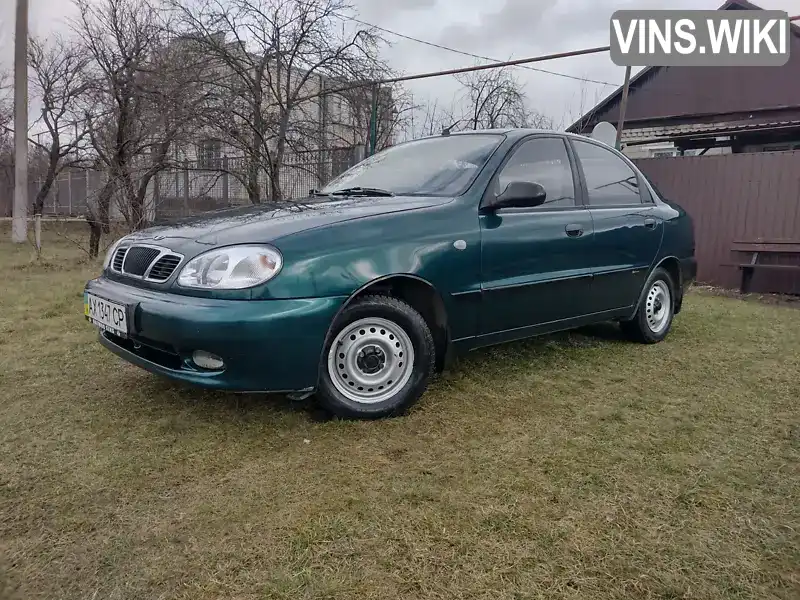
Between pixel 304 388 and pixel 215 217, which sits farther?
pixel 215 217

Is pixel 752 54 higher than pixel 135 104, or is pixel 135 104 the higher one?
pixel 752 54

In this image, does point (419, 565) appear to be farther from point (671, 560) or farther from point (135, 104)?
point (135, 104)

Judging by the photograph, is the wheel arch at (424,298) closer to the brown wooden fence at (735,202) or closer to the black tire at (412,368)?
the black tire at (412,368)

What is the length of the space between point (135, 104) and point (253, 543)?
11.0 metres

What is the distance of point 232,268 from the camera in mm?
2627

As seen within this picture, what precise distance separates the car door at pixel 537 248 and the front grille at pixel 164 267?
1.53 meters

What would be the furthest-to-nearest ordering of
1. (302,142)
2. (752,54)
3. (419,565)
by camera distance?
(752,54) → (302,142) → (419,565)

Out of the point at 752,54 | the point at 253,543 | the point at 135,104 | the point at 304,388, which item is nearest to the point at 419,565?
the point at 253,543

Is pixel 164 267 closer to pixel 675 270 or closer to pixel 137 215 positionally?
pixel 675 270

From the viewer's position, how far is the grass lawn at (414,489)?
1.83 meters

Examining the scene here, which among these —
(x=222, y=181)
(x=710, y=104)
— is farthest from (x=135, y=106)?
(x=710, y=104)

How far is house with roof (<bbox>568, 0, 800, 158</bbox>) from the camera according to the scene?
13773 millimetres

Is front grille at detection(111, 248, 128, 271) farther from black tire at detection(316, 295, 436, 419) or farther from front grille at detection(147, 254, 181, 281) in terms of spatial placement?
black tire at detection(316, 295, 436, 419)

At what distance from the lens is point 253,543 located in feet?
6.44
